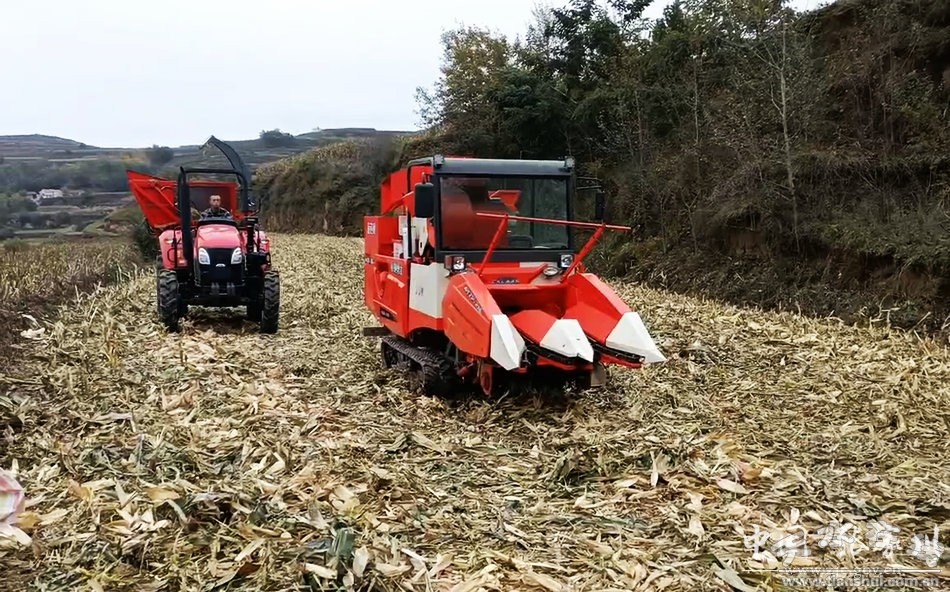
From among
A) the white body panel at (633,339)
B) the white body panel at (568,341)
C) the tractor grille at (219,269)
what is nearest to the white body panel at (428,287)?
the white body panel at (568,341)

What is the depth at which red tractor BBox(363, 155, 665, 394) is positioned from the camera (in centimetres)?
641

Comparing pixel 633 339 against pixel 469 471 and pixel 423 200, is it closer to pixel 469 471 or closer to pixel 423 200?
A: pixel 469 471

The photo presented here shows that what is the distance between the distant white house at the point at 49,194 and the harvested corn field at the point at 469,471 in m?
17.3

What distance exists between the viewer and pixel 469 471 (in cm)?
539

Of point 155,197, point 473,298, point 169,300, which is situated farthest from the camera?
point 155,197

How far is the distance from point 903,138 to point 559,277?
384 inches

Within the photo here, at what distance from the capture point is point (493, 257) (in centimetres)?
718

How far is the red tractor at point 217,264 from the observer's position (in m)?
10.2

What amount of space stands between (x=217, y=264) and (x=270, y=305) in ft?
2.99

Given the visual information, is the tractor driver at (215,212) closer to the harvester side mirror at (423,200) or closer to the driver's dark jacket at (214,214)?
the driver's dark jacket at (214,214)

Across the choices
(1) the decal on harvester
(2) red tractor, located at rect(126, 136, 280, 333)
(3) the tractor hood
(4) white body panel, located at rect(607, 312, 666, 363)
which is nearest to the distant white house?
(3) the tractor hood

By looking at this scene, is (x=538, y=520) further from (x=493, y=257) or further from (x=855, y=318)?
(x=855, y=318)

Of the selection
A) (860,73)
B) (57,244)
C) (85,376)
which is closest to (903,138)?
(860,73)

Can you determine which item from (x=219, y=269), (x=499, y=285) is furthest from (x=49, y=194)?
(x=499, y=285)
